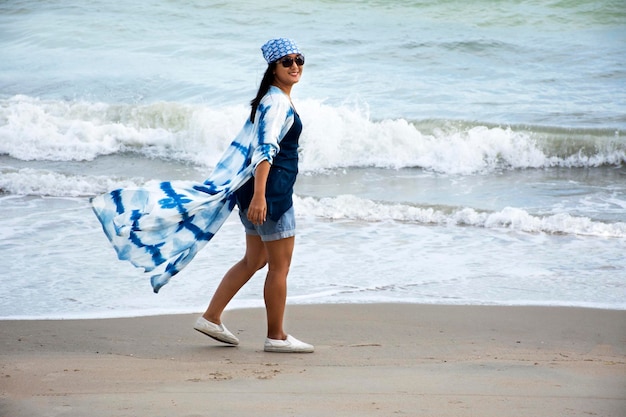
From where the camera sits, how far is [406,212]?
8.49 meters

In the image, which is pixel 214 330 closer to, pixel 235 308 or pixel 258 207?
pixel 258 207

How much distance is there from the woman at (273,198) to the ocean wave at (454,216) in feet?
12.8

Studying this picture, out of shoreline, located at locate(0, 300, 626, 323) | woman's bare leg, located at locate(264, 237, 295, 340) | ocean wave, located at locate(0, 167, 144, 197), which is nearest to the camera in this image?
woman's bare leg, located at locate(264, 237, 295, 340)

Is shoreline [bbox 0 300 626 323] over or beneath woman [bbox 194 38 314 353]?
beneath

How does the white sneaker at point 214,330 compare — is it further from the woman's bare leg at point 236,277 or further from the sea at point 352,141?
the sea at point 352,141

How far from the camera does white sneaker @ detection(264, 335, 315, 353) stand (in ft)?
14.6

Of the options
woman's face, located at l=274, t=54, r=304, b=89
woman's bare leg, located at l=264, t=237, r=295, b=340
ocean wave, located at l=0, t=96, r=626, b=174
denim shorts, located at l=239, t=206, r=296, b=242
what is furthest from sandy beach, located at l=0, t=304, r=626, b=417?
ocean wave, located at l=0, t=96, r=626, b=174

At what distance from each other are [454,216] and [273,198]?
4404 millimetres

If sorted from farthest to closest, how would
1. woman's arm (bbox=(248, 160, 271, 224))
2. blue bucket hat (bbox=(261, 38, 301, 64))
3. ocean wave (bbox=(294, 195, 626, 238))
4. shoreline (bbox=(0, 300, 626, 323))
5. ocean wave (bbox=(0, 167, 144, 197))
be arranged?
ocean wave (bbox=(0, 167, 144, 197)) < ocean wave (bbox=(294, 195, 626, 238)) < shoreline (bbox=(0, 300, 626, 323)) < blue bucket hat (bbox=(261, 38, 301, 64)) < woman's arm (bbox=(248, 160, 271, 224))

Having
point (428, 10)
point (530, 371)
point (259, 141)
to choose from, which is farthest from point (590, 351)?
point (428, 10)

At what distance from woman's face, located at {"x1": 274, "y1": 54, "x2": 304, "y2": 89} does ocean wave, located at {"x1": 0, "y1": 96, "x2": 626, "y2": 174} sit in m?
6.79

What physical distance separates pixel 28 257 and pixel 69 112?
24.4ft

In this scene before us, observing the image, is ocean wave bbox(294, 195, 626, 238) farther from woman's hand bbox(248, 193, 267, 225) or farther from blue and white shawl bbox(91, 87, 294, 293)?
woman's hand bbox(248, 193, 267, 225)

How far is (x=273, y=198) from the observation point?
13.9 ft
